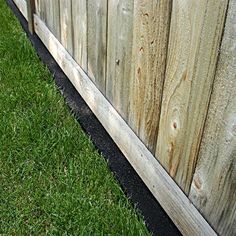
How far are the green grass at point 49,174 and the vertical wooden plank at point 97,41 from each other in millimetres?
326

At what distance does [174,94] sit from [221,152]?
29cm

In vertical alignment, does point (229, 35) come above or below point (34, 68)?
above

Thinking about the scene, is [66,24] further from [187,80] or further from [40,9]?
[187,80]

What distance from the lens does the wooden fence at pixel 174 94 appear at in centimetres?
124

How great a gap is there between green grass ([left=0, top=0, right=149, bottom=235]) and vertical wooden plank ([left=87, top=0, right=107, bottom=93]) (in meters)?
0.33

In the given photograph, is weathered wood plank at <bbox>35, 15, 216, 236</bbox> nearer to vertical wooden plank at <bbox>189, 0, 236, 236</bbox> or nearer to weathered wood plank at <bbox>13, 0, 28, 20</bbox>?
vertical wooden plank at <bbox>189, 0, 236, 236</bbox>

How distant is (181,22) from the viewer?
1365 millimetres

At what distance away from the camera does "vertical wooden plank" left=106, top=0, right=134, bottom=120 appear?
175 cm

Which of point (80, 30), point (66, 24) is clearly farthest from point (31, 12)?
point (80, 30)

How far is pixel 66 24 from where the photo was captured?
2.57 metres

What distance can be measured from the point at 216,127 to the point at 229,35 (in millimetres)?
278

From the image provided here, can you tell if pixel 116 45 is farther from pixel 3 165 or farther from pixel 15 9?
pixel 15 9

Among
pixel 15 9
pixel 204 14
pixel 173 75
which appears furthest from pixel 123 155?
pixel 15 9

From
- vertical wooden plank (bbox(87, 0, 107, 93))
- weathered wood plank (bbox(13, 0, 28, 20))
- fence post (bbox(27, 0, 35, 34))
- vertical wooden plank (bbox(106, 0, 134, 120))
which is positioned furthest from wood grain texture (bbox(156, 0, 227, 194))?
weathered wood plank (bbox(13, 0, 28, 20))
